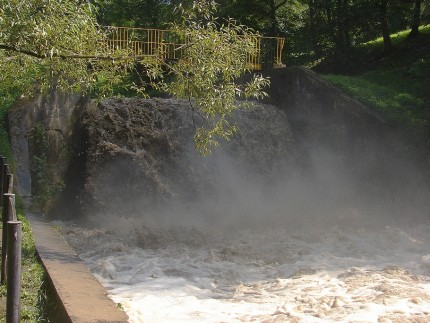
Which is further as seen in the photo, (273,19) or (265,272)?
(273,19)

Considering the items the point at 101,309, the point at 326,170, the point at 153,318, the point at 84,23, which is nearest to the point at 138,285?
the point at 153,318

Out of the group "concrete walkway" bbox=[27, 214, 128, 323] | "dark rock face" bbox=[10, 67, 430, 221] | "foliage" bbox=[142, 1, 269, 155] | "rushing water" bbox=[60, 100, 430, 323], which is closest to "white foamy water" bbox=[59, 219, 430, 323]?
"rushing water" bbox=[60, 100, 430, 323]

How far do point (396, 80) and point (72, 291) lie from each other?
43.1 ft

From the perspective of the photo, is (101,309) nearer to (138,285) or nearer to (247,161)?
(138,285)

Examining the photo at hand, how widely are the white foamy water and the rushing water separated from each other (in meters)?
0.02

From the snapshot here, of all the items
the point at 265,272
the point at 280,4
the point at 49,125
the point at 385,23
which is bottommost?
the point at 265,272

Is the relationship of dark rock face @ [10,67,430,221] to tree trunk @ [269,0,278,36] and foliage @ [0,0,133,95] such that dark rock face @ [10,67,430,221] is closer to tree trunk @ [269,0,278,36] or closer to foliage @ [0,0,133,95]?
foliage @ [0,0,133,95]

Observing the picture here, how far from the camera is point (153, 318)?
6.22 m

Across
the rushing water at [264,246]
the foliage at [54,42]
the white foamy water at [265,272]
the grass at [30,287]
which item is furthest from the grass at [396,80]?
the grass at [30,287]

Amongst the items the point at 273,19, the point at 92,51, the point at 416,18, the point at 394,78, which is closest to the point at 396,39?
the point at 416,18

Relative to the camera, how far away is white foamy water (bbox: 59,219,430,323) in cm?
A: 656

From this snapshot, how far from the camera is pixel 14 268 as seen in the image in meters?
3.84

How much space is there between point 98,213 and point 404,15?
43.6 ft

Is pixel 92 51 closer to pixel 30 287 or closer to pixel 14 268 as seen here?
pixel 30 287
